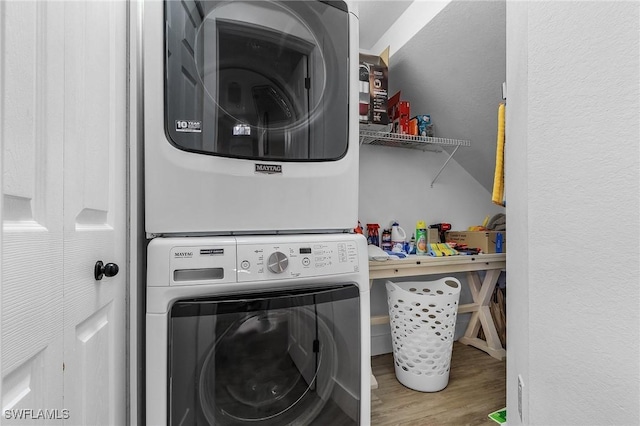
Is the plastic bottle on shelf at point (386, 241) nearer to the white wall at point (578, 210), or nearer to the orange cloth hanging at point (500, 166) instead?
the orange cloth hanging at point (500, 166)

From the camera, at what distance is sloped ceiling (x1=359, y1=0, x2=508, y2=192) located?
5.21 feet

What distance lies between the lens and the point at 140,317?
3.00 feet

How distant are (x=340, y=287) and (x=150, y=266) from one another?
1.87 feet

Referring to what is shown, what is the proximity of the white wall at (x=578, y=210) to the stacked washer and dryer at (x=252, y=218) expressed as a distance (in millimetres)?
502

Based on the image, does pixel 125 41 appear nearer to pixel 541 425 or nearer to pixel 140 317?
pixel 140 317

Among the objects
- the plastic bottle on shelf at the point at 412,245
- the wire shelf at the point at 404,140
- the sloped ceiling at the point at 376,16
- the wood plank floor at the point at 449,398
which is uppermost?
the sloped ceiling at the point at 376,16

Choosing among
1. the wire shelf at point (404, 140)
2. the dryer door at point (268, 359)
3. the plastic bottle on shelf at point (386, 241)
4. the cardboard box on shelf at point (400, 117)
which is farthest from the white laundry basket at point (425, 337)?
the cardboard box on shelf at point (400, 117)

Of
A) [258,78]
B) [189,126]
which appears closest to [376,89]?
[258,78]

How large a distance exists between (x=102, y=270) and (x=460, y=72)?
2050 mm

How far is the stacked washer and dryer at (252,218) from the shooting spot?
826 mm

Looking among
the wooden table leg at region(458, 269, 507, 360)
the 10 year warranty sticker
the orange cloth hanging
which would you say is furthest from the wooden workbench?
the 10 year warranty sticker

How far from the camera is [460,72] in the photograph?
1833 mm

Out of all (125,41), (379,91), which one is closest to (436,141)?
(379,91)

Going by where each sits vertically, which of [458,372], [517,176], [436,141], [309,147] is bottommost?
[458,372]
